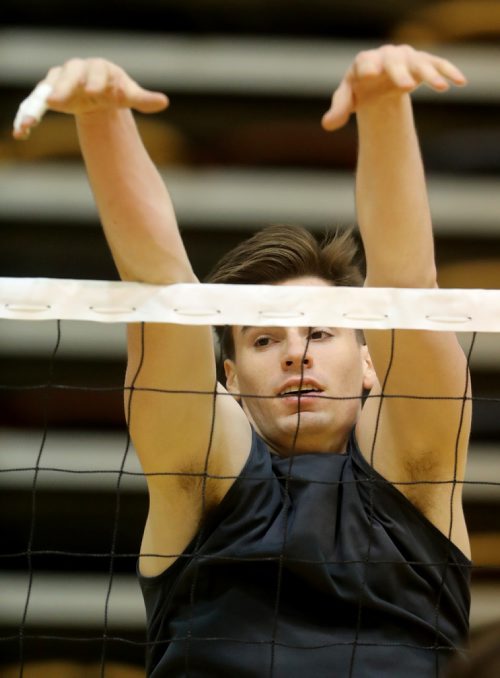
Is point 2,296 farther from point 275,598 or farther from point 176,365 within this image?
point 275,598

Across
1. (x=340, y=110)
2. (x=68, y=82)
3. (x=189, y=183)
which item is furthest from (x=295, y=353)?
(x=189, y=183)

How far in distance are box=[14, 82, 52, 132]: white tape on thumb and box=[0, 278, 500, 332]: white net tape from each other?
34cm

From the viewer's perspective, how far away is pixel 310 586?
1.72m

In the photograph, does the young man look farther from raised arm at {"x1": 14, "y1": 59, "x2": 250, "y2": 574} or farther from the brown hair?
the brown hair

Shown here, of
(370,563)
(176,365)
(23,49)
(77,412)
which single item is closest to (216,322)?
(176,365)

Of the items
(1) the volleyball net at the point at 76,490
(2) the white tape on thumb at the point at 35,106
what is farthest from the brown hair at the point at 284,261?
(1) the volleyball net at the point at 76,490

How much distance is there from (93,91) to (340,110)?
321 mm

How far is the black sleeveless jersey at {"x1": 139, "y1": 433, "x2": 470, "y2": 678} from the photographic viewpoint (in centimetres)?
169

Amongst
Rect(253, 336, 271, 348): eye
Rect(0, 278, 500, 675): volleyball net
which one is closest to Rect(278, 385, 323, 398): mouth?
Rect(253, 336, 271, 348): eye

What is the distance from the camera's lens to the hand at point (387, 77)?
1449 mm

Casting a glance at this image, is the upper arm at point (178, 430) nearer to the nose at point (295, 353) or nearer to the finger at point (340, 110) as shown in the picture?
the nose at point (295, 353)

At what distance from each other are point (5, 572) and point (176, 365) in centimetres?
167

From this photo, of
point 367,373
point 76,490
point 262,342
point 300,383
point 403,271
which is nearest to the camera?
point 403,271

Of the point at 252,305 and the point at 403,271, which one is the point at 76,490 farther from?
the point at 403,271
